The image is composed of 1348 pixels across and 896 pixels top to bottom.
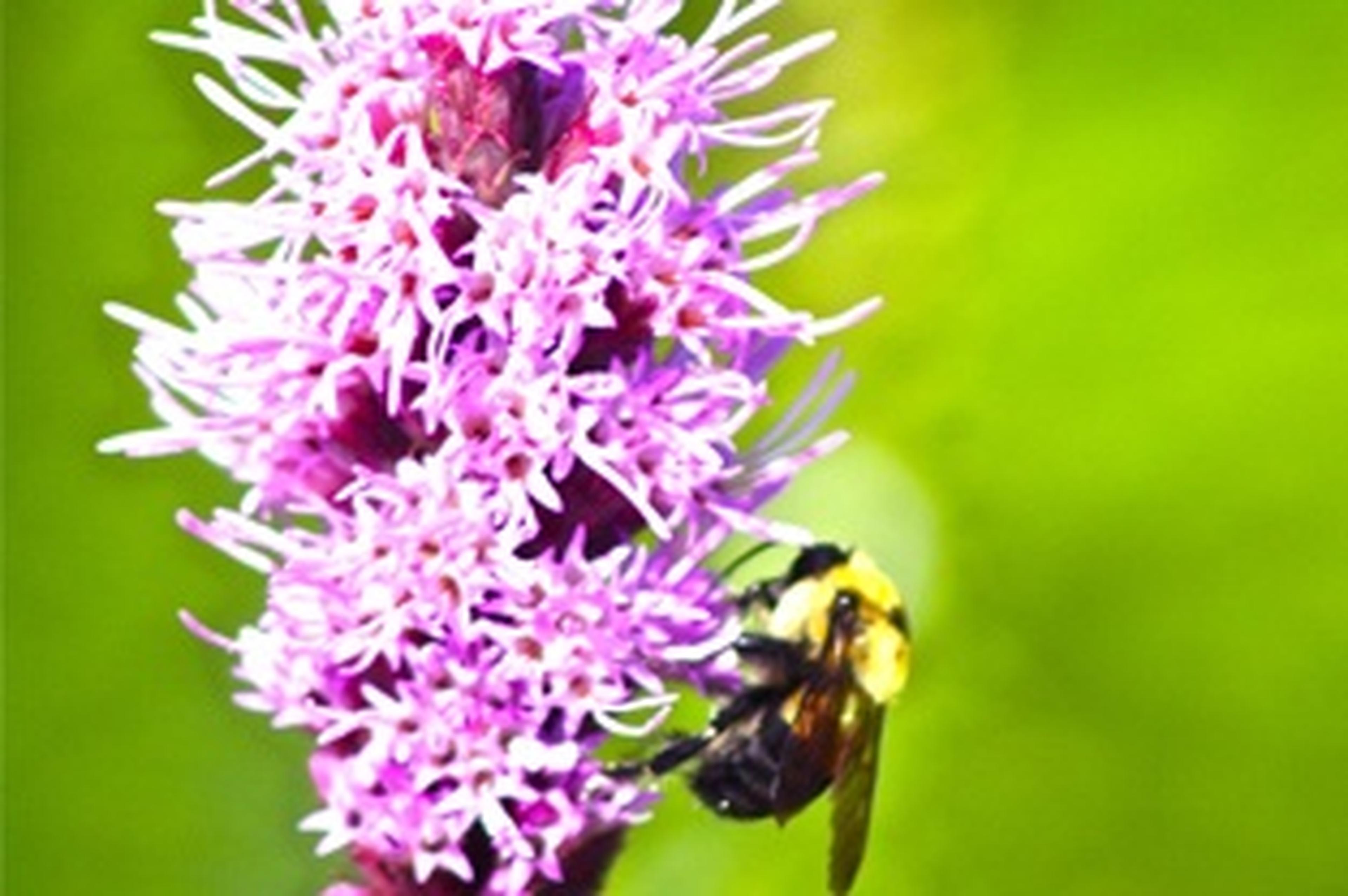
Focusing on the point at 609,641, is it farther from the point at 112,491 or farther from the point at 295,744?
the point at 112,491

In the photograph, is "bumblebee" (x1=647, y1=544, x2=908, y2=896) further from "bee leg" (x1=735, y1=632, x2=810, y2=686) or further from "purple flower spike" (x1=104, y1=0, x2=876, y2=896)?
"purple flower spike" (x1=104, y1=0, x2=876, y2=896)

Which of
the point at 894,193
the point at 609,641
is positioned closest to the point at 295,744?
the point at 894,193

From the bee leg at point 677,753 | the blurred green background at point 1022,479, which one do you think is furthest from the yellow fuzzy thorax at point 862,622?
the blurred green background at point 1022,479

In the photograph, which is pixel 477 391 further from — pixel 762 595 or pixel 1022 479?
pixel 1022 479

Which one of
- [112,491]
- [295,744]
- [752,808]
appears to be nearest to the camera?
[752,808]

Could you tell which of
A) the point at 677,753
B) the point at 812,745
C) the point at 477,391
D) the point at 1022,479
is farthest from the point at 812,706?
the point at 1022,479

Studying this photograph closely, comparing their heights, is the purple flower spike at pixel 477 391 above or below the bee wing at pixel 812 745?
above

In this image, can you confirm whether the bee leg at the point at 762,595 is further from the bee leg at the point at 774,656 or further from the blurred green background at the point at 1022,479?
the blurred green background at the point at 1022,479

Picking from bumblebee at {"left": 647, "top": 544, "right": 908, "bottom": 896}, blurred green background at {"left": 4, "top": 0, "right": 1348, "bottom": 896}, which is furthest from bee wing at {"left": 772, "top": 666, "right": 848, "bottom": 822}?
blurred green background at {"left": 4, "top": 0, "right": 1348, "bottom": 896}
